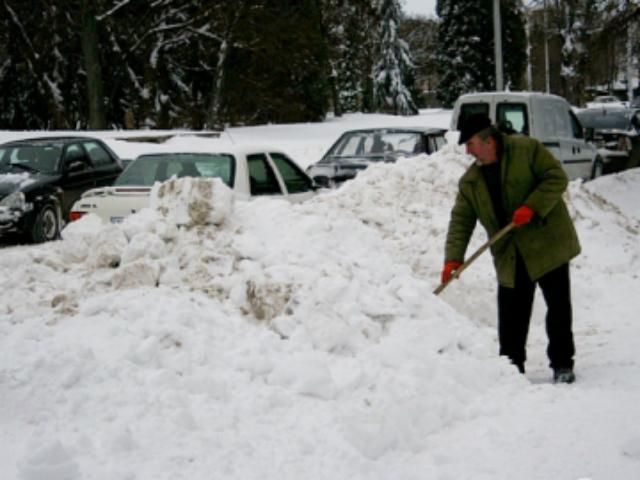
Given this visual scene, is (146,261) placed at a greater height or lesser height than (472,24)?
lesser

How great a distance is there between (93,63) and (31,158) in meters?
18.0

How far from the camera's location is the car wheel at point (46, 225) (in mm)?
12703

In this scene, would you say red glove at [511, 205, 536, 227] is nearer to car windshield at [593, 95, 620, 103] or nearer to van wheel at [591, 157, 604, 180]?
van wheel at [591, 157, 604, 180]

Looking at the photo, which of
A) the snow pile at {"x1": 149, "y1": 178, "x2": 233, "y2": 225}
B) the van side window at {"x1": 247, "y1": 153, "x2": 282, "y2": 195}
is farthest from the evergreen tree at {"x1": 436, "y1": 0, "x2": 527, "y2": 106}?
the snow pile at {"x1": 149, "y1": 178, "x2": 233, "y2": 225}

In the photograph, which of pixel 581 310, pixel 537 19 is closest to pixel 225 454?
pixel 581 310

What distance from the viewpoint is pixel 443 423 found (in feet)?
15.2

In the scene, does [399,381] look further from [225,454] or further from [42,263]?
[42,263]

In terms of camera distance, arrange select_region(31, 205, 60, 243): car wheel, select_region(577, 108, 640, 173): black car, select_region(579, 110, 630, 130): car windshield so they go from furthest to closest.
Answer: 1. select_region(579, 110, 630, 130): car windshield
2. select_region(577, 108, 640, 173): black car
3. select_region(31, 205, 60, 243): car wheel

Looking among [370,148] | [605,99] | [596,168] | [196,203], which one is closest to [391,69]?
[605,99]

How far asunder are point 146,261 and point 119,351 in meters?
1.12

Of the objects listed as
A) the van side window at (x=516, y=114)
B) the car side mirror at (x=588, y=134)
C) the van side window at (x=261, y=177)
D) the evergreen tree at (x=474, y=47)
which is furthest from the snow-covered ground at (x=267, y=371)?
the evergreen tree at (x=474, y=47)

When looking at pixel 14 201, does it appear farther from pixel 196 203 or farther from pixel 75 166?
pixel 196 203

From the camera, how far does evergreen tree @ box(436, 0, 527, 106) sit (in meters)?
55.7

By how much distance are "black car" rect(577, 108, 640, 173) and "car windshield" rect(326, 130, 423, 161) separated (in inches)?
365
